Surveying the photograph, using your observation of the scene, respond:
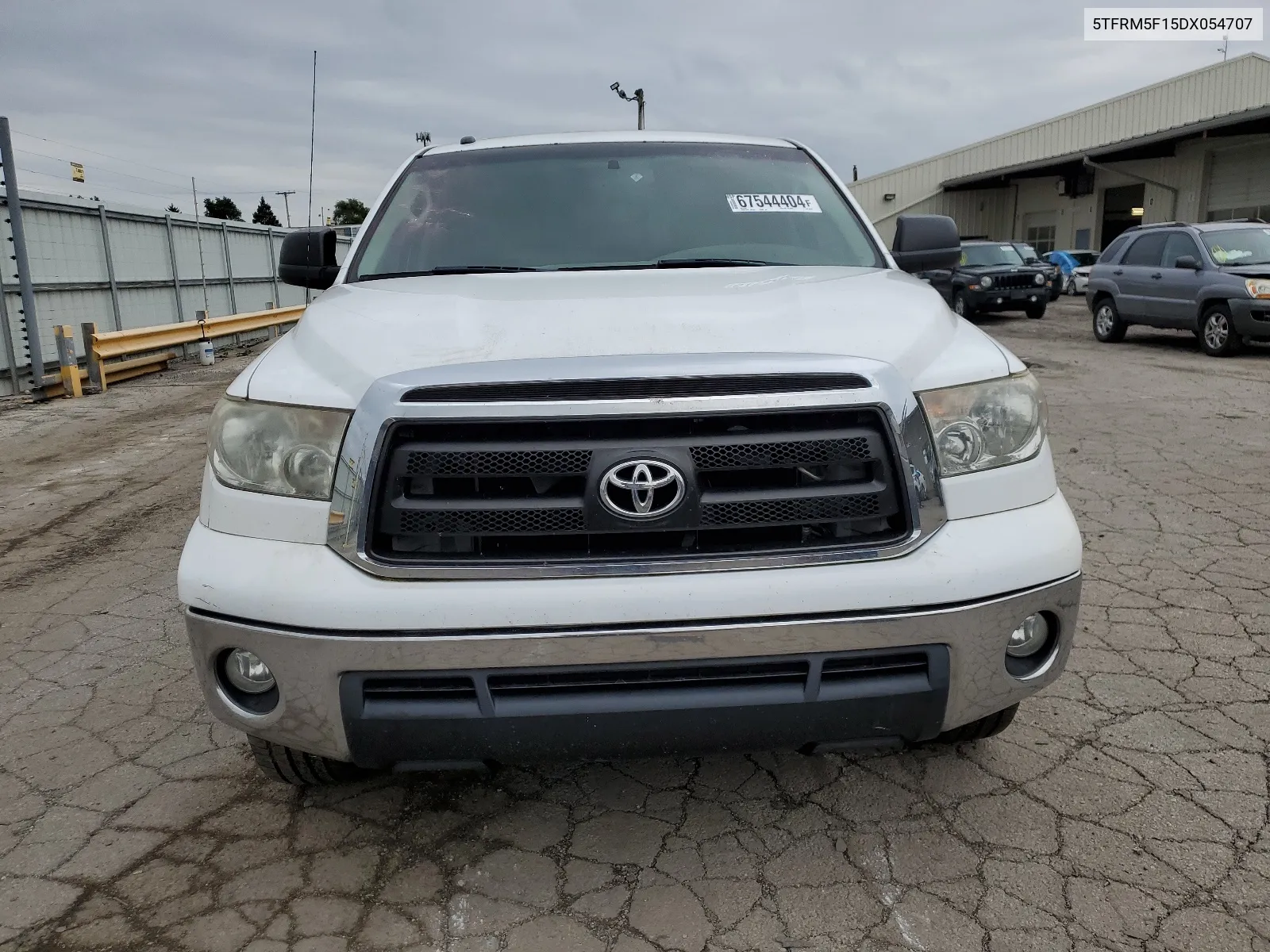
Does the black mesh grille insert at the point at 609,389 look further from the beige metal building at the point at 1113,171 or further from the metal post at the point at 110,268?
the beige metal building at the point at 1113,171

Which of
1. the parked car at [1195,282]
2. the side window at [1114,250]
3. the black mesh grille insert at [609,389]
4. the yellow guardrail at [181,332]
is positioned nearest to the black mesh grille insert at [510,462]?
the black mesh grille insert at [609,389]

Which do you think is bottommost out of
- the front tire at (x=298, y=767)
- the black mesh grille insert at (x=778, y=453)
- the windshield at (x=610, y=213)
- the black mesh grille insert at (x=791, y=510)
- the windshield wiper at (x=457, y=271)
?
the front tire at (x=298, y=767)

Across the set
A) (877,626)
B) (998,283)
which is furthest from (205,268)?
(877,626)

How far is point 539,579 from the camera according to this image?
2.01 meters

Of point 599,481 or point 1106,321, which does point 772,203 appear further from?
point 1106,321

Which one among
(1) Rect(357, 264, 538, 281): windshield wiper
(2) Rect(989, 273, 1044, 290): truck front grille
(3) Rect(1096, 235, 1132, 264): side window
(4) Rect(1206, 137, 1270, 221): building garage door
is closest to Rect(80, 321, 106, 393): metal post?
(1) Rect(357, 264, 538, 281): windshield wiper

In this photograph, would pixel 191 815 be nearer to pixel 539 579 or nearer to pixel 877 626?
pixel 539 579

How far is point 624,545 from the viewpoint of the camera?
6.79 ft

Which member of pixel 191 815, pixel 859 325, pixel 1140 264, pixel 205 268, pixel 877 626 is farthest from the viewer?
pixel 205 268

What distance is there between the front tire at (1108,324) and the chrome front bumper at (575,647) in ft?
46.5

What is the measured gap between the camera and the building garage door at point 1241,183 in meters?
24.0

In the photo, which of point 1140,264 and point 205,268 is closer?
point 1140,264

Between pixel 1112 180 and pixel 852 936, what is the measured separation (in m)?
33.6

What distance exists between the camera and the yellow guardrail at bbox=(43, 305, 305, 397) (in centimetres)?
1188
